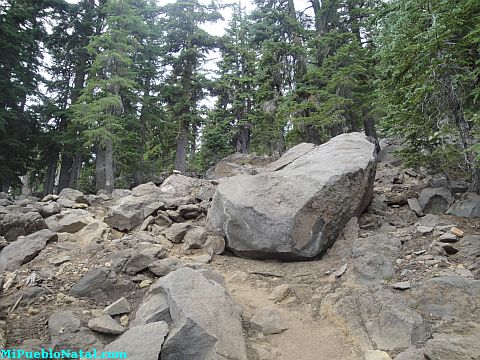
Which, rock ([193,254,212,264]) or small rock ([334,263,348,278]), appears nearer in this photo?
small rock ([334,263,348,278])

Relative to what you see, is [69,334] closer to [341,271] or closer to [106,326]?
[106,326]

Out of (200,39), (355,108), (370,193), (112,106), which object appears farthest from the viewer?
(200,39)

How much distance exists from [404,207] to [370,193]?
1096mm

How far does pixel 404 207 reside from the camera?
9906 mm

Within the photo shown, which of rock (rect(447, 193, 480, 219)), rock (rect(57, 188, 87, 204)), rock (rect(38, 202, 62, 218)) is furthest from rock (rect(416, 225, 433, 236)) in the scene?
rock (rect(57, 188, 87, 204))

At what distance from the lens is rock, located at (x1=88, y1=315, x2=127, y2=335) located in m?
5.20

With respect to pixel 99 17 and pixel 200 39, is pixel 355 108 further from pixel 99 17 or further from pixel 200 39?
pixel 99 17

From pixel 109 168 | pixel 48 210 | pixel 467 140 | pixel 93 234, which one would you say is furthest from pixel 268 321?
pixel 109 168

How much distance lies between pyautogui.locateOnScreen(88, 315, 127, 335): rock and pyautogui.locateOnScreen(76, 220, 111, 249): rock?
3.35 meters

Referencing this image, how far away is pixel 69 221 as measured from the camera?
31.9 feet

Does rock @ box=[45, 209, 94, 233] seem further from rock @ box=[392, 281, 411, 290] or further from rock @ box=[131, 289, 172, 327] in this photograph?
rock @ box=[392, 281, 411, 290]

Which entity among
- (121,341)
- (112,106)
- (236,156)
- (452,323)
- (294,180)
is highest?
(112,106)

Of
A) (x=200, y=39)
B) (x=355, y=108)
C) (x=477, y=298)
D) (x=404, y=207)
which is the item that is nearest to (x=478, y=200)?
(x=404, y=207)

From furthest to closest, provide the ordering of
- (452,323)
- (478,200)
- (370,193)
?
(370,193) → (478,200) → (452,323)
